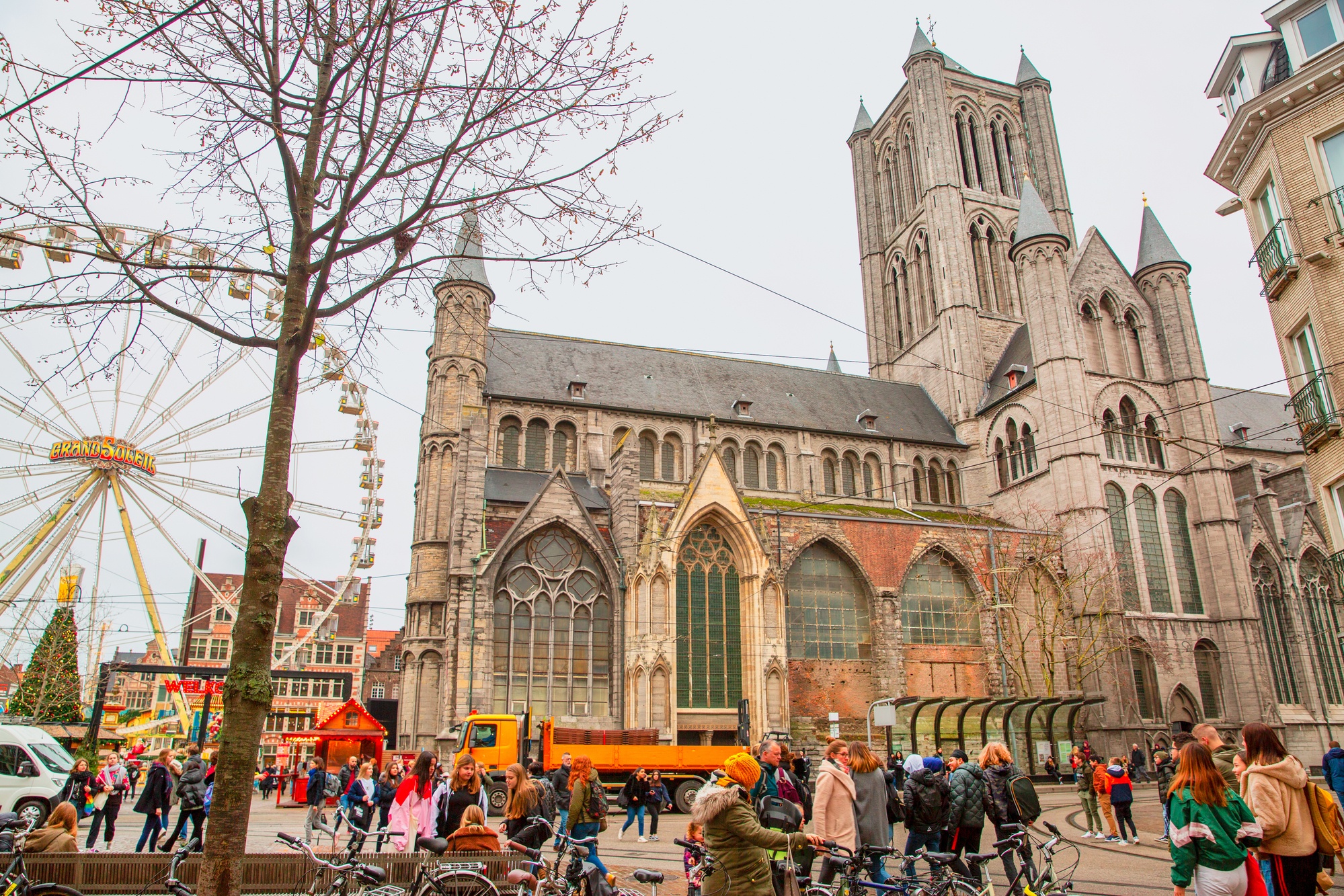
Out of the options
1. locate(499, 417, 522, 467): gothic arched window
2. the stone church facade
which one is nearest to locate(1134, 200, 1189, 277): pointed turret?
the stone church facade

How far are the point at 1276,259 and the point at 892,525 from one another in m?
16.8

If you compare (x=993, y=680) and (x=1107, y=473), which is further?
(x=1107, y=473)

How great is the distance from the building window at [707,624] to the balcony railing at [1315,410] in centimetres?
1579

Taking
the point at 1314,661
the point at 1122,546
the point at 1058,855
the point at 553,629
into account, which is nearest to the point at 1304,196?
the point at 1058,855

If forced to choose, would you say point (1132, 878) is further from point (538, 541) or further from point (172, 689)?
point (172, 689)

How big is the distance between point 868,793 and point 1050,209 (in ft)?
145

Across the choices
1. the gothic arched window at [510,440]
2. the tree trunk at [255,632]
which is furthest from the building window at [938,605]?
the tree trunk at [255,632]

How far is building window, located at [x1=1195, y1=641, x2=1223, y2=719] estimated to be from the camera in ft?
104

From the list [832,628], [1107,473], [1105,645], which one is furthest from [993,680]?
[1107,473]

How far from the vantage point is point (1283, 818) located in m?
5.74

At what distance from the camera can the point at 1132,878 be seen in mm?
9547

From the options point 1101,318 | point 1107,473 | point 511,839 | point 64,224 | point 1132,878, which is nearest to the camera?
point 64,224

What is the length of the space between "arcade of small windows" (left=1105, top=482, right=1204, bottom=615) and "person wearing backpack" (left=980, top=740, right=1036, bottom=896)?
26443 millimetres

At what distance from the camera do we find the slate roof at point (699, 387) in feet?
108
